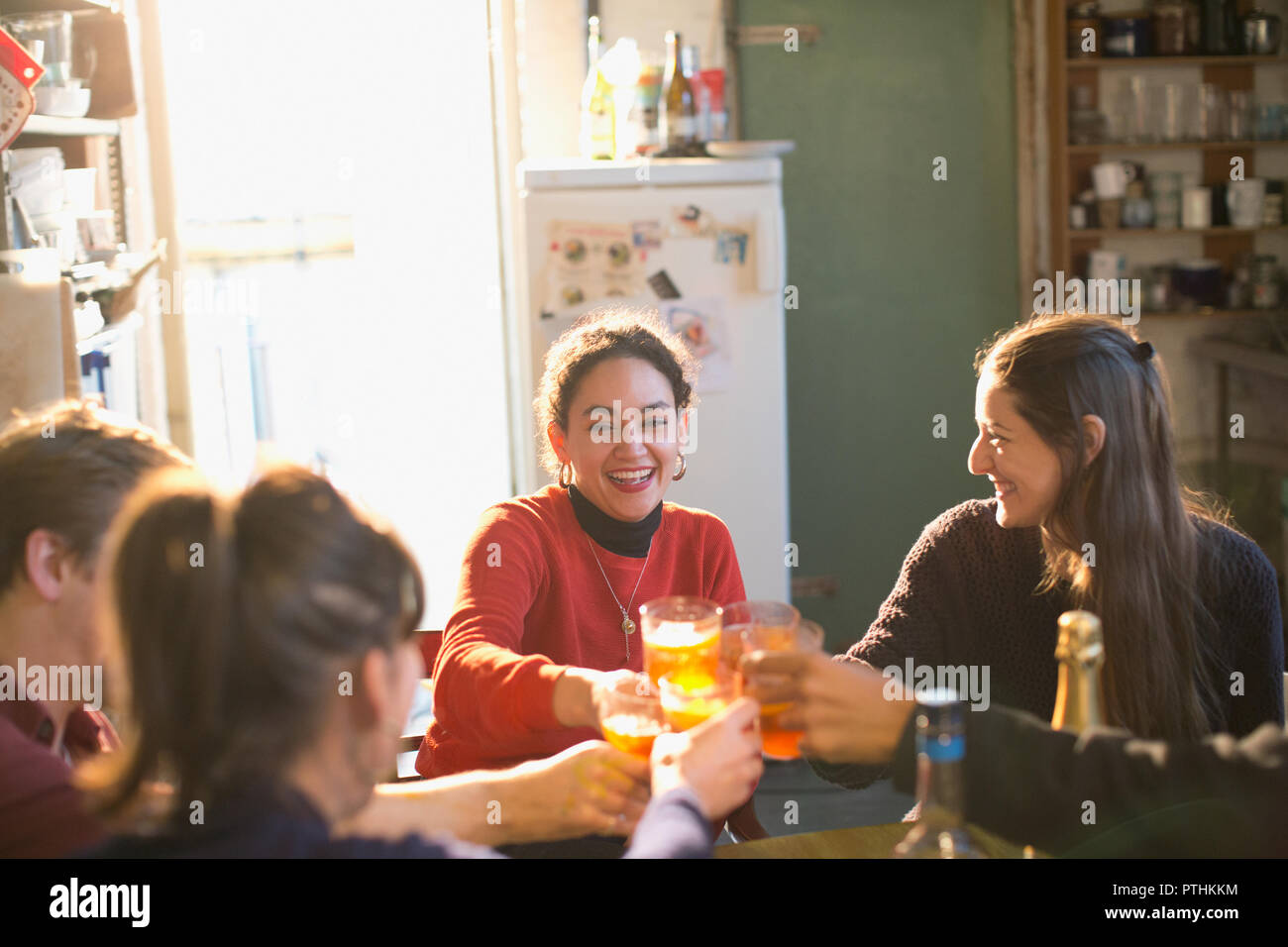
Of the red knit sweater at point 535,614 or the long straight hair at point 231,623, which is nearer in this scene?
the long straight hair at point 231,623

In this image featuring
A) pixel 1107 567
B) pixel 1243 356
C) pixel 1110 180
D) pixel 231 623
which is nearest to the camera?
pixel 231 623

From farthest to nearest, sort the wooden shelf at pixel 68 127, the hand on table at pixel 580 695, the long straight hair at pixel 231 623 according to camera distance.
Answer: the wooden shelf at pixel 68 127, the hand on table at pixel 580 695, the long straight hair at pixel 231 623

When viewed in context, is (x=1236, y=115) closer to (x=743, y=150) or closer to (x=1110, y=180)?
(x=1110, y=180)

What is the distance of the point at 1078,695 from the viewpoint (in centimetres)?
102

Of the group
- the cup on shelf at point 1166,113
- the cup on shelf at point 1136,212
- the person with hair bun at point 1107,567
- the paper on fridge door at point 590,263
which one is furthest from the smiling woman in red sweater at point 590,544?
the cup on shelf at point 1166,113

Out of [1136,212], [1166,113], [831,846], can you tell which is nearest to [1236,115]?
[1166,113]

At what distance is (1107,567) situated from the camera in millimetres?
1496

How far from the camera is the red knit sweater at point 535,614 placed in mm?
1441

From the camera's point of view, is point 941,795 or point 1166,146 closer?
point 941,795

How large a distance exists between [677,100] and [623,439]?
1866mm

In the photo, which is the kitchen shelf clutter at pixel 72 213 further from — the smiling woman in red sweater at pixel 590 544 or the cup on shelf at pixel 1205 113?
the cup on shelf at pixel 1205 113

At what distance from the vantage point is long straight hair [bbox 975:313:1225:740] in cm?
145

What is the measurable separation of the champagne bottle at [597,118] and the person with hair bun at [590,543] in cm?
147
